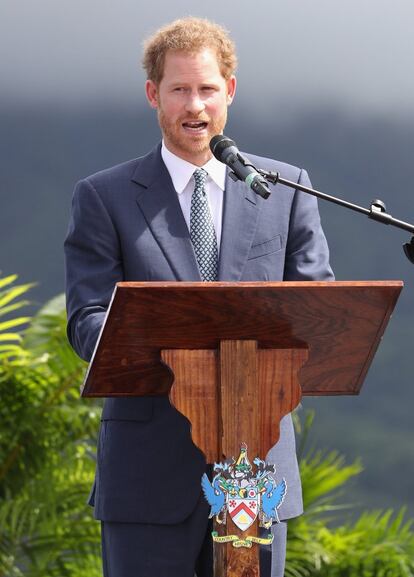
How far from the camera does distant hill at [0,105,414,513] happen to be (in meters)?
6.35

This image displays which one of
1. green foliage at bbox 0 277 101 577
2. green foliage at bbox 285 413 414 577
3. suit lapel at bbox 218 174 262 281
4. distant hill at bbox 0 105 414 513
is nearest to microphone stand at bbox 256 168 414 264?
suit lapel at bbox 218 174 262 281

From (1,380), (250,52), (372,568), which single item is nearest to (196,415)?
(1,380)

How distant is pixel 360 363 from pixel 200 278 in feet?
1.33

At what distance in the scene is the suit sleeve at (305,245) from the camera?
273 cm

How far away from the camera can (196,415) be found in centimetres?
226

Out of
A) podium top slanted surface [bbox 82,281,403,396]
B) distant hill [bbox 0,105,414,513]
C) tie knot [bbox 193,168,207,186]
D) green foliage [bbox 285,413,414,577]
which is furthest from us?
distant hill [bbox 0,105,414,513]

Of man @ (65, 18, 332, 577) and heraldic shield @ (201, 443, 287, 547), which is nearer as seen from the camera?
heraldic shield @ (201, 443, 287, 547)

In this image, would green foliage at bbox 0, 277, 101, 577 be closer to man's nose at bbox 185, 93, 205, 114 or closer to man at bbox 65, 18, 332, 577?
man at bbox 65, 18, 332, 577

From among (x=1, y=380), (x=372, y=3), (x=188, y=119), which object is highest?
(x=372, y=3)

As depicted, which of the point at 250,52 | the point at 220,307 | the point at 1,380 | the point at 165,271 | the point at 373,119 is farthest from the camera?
the point at 373,119

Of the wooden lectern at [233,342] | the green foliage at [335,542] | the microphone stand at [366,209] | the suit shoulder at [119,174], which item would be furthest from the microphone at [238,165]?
the green foliage at [335,542]

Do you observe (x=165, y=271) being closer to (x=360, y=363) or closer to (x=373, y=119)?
(x=360, y=363)

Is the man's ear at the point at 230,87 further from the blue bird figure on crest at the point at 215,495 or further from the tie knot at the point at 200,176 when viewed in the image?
the blue bird figure on crest at the point at 215,495

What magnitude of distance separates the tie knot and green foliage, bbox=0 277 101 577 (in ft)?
7.32
